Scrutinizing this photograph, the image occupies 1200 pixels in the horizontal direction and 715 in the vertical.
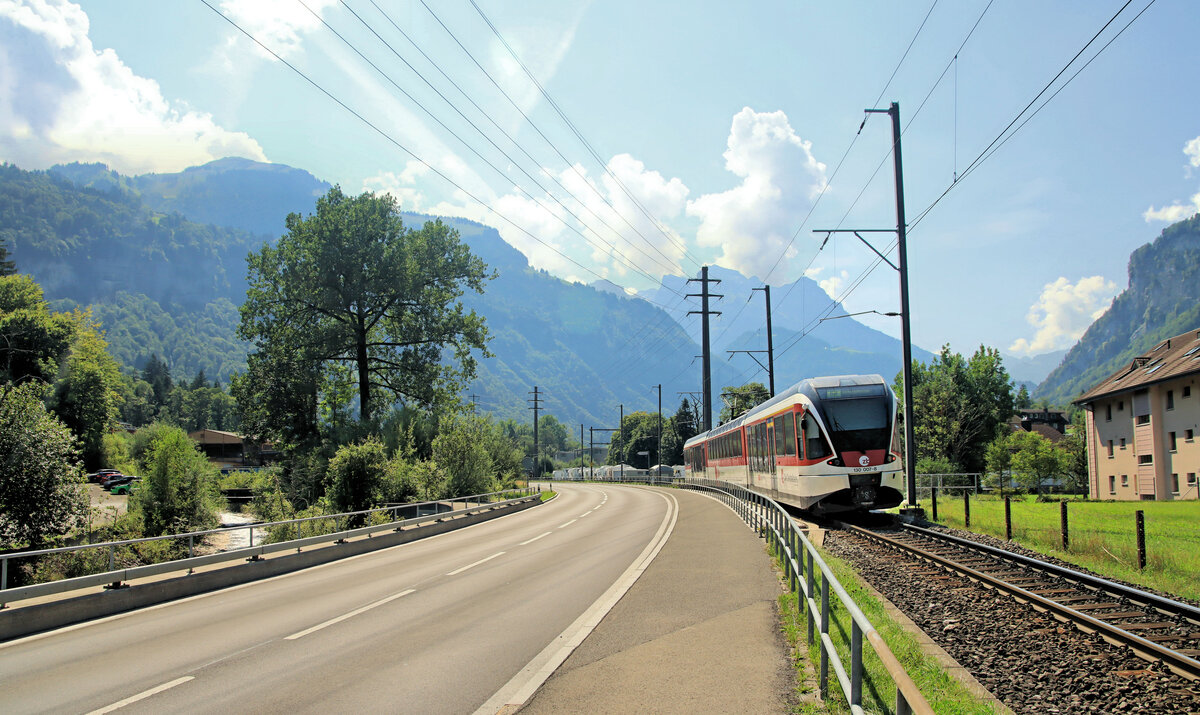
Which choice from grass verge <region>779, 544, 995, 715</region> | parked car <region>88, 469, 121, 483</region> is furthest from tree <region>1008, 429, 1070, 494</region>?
parked car <region>88, 469, 121, 483</region>

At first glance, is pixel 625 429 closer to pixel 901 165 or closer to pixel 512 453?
pixel 512 453

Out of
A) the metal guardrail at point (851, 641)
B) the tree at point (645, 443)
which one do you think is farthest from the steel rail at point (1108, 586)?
the tree at point (645, 443)

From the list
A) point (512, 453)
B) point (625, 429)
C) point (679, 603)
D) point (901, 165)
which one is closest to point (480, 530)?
point (679, 603)

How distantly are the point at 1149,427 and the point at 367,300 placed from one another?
156 feet

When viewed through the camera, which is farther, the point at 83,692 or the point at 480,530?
the point at 480,530

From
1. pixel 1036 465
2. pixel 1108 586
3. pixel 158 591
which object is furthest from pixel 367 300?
pixel 1036 465

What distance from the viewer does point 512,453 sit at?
55438mm

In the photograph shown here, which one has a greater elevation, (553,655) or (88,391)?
(88,391)

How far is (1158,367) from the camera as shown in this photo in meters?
A: 46.9

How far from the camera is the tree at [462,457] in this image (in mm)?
36562

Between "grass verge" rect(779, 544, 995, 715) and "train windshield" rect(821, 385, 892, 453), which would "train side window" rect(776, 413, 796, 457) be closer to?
"train windshield" rect(821, 385, 892, 453)

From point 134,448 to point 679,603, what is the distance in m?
82.6

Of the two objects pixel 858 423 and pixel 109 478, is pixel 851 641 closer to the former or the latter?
pixel 858 423

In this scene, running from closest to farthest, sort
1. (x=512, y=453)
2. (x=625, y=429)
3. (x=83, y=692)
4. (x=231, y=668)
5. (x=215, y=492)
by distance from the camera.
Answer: (x=83, y=692), (x=231, y=668), (x=215, y=492), (x=512, y=453), (x=625, y=429)
